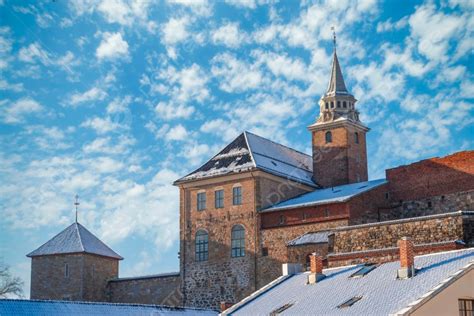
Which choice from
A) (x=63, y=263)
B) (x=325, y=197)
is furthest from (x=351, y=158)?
(x=63, y=263)

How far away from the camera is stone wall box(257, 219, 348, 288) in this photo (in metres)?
49.3

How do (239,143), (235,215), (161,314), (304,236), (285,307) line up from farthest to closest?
(239,143)
(235,215)
(304,236)
(161,314)
(285,307)

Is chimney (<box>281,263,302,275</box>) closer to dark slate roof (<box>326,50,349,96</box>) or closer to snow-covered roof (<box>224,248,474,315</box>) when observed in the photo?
snow-covered roof (<box>224,248,474,315</box>)

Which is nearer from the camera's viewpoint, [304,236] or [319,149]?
[304,236]

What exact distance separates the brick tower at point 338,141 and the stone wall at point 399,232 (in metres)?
13.5

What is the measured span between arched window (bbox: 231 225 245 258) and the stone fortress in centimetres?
7

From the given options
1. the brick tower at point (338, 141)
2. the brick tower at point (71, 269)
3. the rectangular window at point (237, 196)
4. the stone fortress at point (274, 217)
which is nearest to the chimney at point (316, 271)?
the stone fortress at point (274, 217)

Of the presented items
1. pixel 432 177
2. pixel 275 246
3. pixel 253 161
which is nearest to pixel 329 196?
pixel 275 246

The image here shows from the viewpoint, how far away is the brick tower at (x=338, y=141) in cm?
5666

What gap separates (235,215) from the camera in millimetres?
52750

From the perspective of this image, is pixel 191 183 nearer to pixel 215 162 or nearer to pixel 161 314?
pixel 215 162

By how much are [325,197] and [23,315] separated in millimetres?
23189

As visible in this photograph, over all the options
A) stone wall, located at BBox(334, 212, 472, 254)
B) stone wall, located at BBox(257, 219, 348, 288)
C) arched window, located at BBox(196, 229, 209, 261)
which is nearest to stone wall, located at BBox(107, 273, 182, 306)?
arched window, located at BBox(196, 229, 209, 261)

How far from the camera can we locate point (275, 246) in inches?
1983
